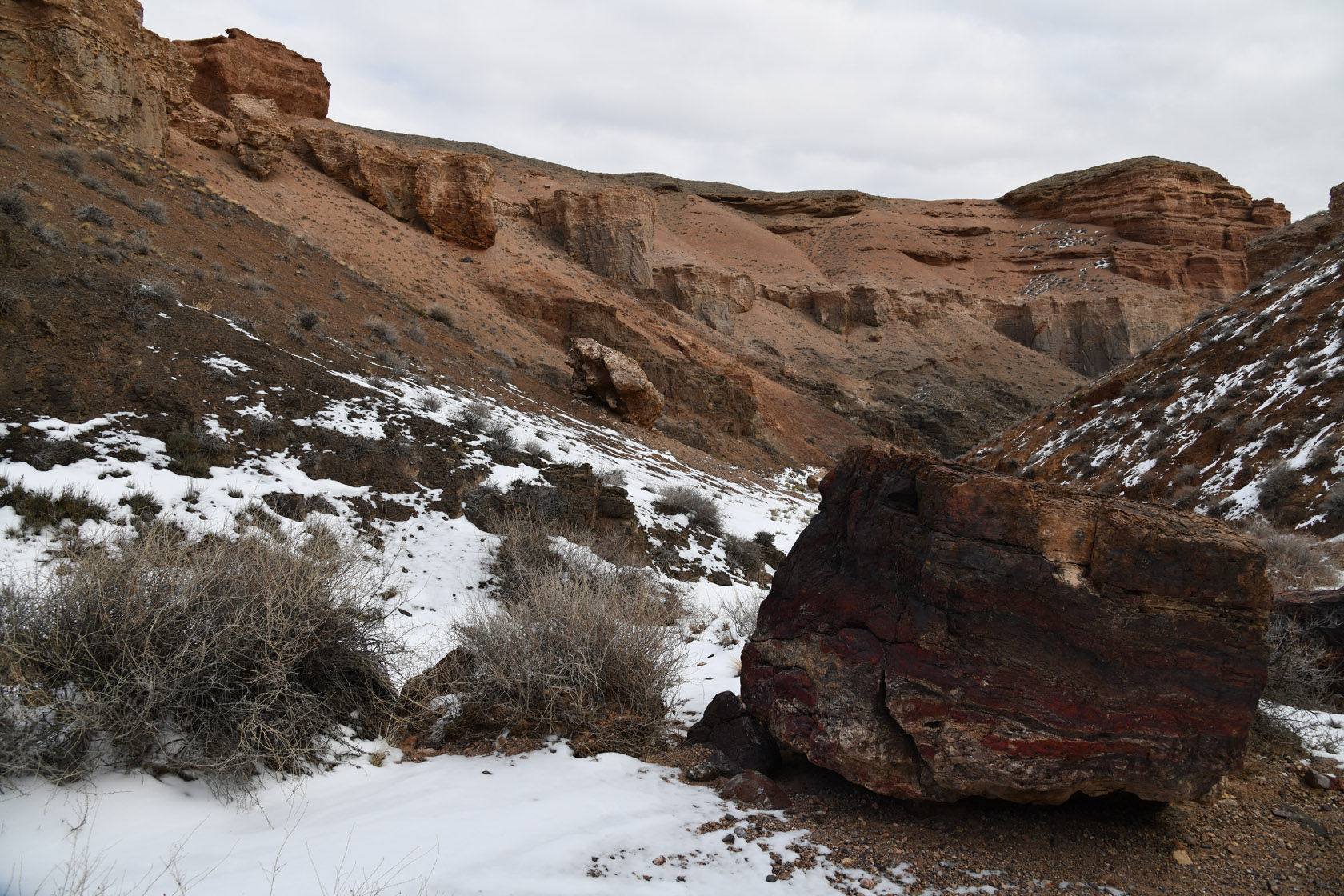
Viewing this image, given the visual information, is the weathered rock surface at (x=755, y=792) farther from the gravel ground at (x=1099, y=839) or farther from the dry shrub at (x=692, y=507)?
the dry shrub at (x=692, y=507)

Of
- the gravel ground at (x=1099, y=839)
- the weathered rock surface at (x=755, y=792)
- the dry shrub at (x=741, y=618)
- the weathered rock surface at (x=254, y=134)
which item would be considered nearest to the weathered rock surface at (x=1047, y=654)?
the gravel ground at (x=1099, y=839)

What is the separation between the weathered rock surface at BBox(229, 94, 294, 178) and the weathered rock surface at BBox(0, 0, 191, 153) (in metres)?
3.80

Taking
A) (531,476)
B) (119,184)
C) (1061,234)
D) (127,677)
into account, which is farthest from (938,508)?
(1061,234)

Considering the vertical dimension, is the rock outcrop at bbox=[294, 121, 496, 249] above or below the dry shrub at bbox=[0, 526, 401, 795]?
above

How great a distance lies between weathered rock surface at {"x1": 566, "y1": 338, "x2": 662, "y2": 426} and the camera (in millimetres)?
20766

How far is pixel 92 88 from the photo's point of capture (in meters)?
18.5

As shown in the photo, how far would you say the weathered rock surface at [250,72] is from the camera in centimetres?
3145

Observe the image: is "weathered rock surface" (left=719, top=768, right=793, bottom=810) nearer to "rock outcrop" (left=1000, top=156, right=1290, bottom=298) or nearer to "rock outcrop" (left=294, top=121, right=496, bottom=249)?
"rock outcrop" (left=294, top=121, right=496, bottom=249)

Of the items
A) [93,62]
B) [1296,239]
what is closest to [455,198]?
[93,62]

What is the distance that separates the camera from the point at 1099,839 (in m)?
3.47

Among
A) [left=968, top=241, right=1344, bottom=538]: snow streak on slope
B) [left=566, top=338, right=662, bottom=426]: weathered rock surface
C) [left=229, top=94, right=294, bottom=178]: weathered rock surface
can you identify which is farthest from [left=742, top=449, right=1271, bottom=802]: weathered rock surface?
[left=229, top=94, right=294, bottom=178]: weathered rock surface

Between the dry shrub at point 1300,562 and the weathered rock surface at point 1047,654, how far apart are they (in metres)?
5.09

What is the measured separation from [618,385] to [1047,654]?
58.1 ft

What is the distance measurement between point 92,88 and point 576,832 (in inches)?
936
